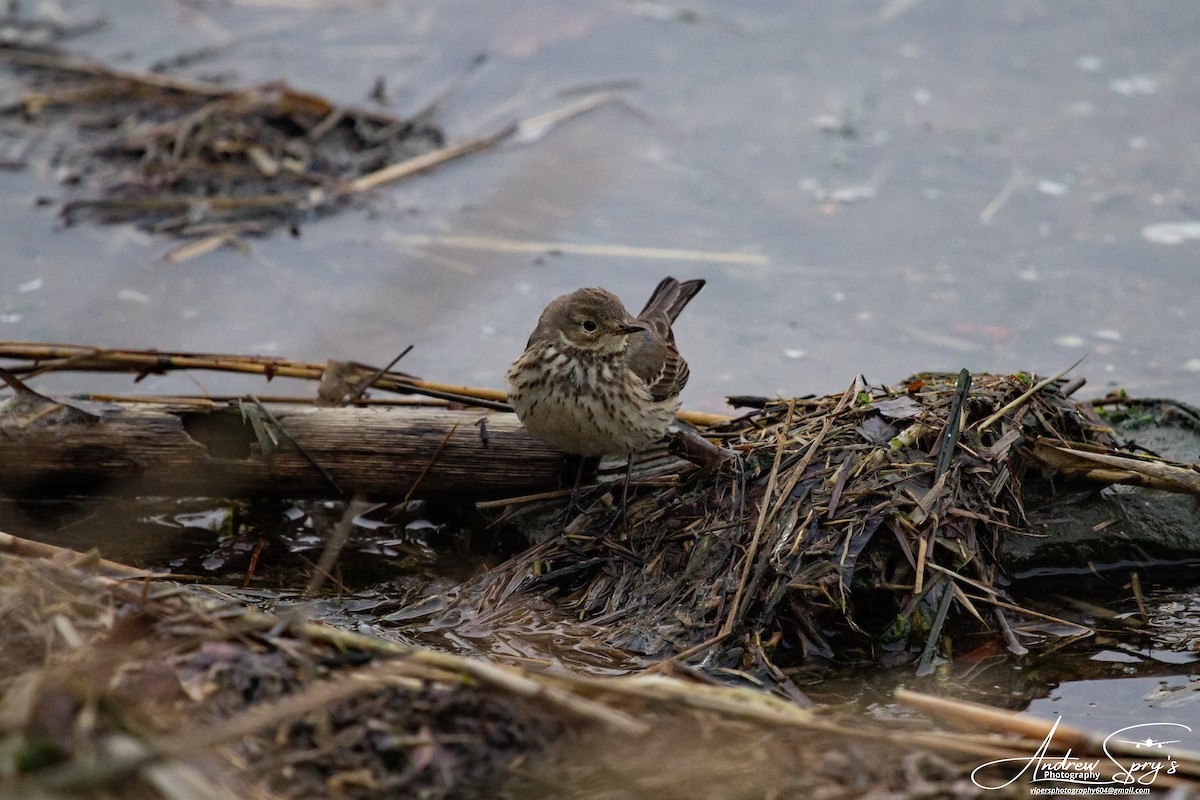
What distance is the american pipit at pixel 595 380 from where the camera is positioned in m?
5.40

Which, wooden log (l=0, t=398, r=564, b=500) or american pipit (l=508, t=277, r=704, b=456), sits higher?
american pipit (l=508, t=277, r=704, b=456)

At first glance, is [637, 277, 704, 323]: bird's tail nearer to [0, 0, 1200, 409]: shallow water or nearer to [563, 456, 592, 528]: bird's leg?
[0, 0, 1200, 409]: shallow water

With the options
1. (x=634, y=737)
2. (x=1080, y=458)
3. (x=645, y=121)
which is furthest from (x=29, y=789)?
(x=645, y=121)

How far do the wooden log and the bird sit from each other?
338mm

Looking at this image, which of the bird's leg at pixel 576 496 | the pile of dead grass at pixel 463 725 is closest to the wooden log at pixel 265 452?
the bird's leg at pixel 576 496

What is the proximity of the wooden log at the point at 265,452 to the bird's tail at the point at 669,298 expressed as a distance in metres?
1.18

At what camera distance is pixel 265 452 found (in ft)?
18.4

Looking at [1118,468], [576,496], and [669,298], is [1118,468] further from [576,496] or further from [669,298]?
[669,298]

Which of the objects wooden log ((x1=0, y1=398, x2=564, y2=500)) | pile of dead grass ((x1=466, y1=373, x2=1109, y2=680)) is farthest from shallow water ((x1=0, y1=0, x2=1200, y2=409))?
pile of dead grass ((x1=466, y1=373, x2=1109, y2=680))

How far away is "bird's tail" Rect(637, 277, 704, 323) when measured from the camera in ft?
21.9

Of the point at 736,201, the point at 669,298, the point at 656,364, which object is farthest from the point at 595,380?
the point at 736,201

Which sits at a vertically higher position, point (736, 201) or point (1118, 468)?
point (736, 201)

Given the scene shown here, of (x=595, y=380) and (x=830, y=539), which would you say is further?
(x=595, y=380)

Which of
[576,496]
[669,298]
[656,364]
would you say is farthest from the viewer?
[669,298]
